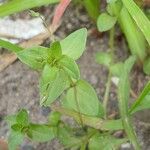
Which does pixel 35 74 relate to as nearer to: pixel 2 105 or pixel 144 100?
pixel 2 105

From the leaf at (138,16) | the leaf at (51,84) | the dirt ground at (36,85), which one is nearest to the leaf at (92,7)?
the dirt ground at (36,85)

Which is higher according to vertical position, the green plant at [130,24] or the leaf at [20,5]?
the leaf at [20,5]

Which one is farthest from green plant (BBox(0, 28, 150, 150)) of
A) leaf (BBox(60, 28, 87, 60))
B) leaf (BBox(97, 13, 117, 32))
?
leaf (BBox(97, 13, 117, 32))

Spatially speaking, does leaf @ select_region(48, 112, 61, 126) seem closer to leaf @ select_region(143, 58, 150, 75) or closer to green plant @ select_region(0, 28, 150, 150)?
green plant @ select_region(0, 28, 150, 150)

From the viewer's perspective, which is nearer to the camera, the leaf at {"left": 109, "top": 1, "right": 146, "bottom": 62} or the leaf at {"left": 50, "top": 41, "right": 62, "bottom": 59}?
the leaf at {"left": 50, "top": 41, "right": 62, "bottom": 59}

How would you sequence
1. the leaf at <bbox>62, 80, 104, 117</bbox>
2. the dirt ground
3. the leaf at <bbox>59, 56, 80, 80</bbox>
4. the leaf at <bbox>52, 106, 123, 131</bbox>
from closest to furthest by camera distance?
the leaf at <bbox>59, 56, 80, 80</bbox>, the leaf at <bbox>62, 80, 104, 117</bbox>, the leaf at <bbox>52, 106, 123, 131</bbox>, the dirt ground

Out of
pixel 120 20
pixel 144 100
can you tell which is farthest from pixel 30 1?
pixel 144 100

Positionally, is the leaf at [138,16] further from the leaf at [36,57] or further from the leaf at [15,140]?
the leaf at [15,140]

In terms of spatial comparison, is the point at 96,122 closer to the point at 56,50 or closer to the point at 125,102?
the point at 125,102
